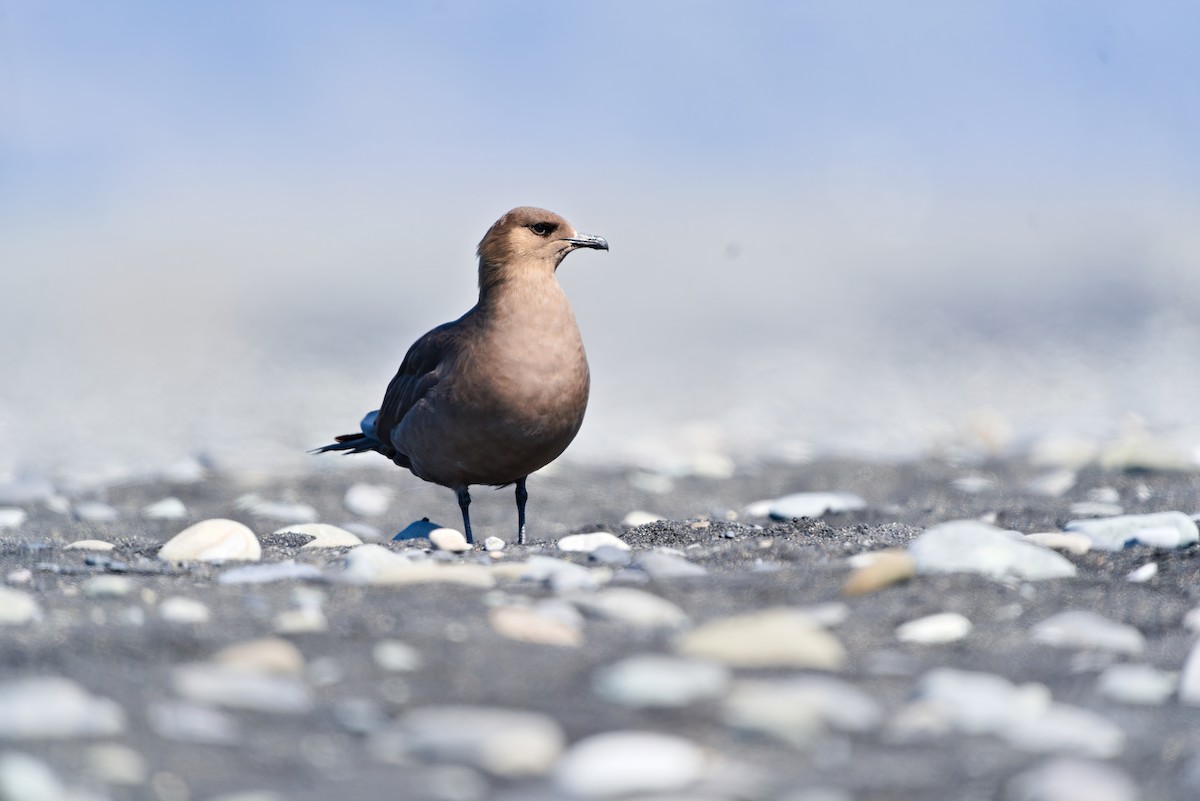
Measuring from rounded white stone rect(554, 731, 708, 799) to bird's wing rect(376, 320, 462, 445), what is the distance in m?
3.42

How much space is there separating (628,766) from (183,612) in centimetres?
137

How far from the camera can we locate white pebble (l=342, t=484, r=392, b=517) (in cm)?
769

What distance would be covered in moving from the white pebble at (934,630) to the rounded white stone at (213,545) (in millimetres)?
2252

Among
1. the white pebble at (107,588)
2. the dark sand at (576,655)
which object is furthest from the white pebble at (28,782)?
the white pebble at (107,588)

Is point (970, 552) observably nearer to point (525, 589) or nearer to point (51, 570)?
point (525, 589)

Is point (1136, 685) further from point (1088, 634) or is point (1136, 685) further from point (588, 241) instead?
point (588, 241)

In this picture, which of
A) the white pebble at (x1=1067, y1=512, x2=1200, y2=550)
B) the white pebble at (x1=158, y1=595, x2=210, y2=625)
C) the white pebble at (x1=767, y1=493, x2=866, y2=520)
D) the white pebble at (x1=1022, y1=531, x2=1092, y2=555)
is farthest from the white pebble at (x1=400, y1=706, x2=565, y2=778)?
the white pebble at (x1=767, y1=493, x2=866, y2=520)

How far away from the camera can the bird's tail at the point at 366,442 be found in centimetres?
657

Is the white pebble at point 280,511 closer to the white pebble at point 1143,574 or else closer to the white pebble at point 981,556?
the white pebble at point 981,556

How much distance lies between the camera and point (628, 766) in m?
2.33

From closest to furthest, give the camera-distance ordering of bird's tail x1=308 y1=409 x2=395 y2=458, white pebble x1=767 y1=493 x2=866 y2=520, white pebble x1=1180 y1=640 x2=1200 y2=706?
white pebble x1=1180 y1=640 x2=1200 y2=706
white pebble x1=767 y1=493 x2=866 y2=520
bird's tail x1=308 y1=409 x2=395 y2=458

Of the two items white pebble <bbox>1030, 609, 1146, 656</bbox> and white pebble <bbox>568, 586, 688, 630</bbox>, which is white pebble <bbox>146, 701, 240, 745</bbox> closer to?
white pebble <bbox>568, 586, 688, 630</bbox>

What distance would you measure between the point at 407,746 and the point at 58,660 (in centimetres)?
90

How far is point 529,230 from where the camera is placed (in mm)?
5773
